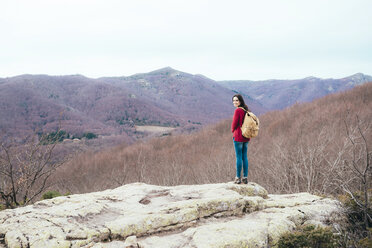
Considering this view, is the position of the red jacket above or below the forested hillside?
above

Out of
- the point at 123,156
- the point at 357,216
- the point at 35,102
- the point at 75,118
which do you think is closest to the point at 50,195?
the point at 357,216

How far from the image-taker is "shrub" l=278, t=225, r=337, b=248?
4.15 meters

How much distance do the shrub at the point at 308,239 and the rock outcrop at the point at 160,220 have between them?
0.16 m

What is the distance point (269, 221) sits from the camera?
470 cm

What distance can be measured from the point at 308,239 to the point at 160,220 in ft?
8.13

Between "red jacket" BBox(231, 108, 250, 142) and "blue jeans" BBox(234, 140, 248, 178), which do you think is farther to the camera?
"blue jeans" BBox(234, 140, 248, 178)

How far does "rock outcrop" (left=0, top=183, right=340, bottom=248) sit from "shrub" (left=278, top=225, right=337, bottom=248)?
16 centimetres

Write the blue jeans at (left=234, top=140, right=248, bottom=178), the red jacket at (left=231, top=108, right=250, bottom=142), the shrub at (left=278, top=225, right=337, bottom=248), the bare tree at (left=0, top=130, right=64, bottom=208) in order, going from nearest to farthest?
the shrub at (left=278, top=225, right=337, bottom=248)
the red jacket at (left=231, top=108, right=250, bottom=142)
the blue jeans at (left=234, top=140, right=248, bottom=178)
the bare tree at (left=0, top=130, right=64, bottom=208)

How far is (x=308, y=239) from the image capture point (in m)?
4.21

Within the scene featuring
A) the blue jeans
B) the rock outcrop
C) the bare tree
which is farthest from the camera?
the bare tree

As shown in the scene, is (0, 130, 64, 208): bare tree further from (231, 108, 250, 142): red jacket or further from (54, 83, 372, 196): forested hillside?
(54, 83, 372, 196): forested hillside

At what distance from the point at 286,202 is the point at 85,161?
61.2 meters

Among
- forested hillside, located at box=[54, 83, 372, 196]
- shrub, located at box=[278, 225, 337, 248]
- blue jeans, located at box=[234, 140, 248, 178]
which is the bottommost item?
forested hillside, located at box=[54, 83, 372, 196]

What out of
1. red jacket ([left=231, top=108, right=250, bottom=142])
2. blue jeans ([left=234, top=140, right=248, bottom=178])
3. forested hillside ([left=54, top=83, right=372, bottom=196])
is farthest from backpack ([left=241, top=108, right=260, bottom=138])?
forested hillside ([left=54, top=83, right=372, bottom=196])
